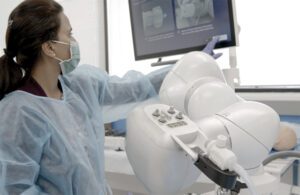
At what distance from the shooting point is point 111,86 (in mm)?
1303

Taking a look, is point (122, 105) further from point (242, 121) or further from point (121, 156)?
point (242, 121)

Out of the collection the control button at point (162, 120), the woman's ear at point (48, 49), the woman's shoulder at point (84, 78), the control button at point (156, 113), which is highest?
the woman's ear at point (48, 49)

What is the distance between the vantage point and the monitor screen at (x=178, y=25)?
1194 millimetres

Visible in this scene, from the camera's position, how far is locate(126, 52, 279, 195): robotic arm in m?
0.61

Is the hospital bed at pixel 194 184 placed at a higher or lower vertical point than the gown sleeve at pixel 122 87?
lower

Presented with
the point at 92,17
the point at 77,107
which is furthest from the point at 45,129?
the point at 92,17

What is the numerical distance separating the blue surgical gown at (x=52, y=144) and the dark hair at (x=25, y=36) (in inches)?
2.9

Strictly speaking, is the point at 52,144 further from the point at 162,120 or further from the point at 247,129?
the point at 247,129

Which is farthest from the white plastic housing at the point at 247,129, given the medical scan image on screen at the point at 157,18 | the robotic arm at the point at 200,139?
the medical scan image on screen at the point at 157,18

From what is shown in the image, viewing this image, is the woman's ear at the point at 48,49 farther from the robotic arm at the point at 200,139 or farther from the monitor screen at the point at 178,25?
the monitor screen at the point at 178,25

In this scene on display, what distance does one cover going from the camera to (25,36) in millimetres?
988

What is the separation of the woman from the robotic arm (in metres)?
0.29

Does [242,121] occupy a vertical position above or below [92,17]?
below

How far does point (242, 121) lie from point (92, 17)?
216 cm
